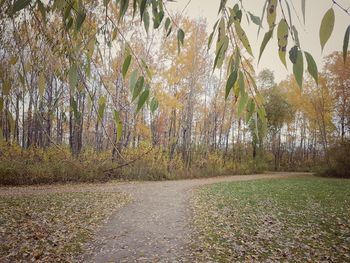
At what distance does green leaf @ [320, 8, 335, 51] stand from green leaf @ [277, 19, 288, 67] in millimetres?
154

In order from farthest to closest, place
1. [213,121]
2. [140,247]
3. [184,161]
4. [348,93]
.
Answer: [213,121] → [348,93] → [184,161] → [140,247]

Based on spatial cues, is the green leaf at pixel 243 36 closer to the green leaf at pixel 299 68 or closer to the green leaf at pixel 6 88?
the green leaf at pixel 299 68

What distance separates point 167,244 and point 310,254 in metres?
2.60

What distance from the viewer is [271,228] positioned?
602 centimetres

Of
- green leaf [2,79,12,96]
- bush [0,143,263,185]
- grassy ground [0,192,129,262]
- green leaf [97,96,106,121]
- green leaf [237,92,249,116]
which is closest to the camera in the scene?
green leaf [237,92,249,116]

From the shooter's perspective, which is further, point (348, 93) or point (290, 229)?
point (348, 93)

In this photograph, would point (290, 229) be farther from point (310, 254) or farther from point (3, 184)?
point (3, 184)

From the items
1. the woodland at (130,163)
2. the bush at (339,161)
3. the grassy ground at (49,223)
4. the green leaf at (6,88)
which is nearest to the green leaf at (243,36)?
the woodland at (130,163)

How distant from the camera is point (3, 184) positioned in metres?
11.9

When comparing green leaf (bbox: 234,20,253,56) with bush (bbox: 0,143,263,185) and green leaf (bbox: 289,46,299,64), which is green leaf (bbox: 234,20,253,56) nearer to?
green leaf (bbox: 289,46,299,64)

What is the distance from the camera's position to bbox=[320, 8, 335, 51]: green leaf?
0.70 meters

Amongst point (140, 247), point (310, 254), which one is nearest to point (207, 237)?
point (140, 247)

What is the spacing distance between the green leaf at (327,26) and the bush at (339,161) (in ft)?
71.6

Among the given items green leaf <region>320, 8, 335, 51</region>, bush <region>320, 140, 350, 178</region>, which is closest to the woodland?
green leaf <region>320, 8, 335, 51</region>
